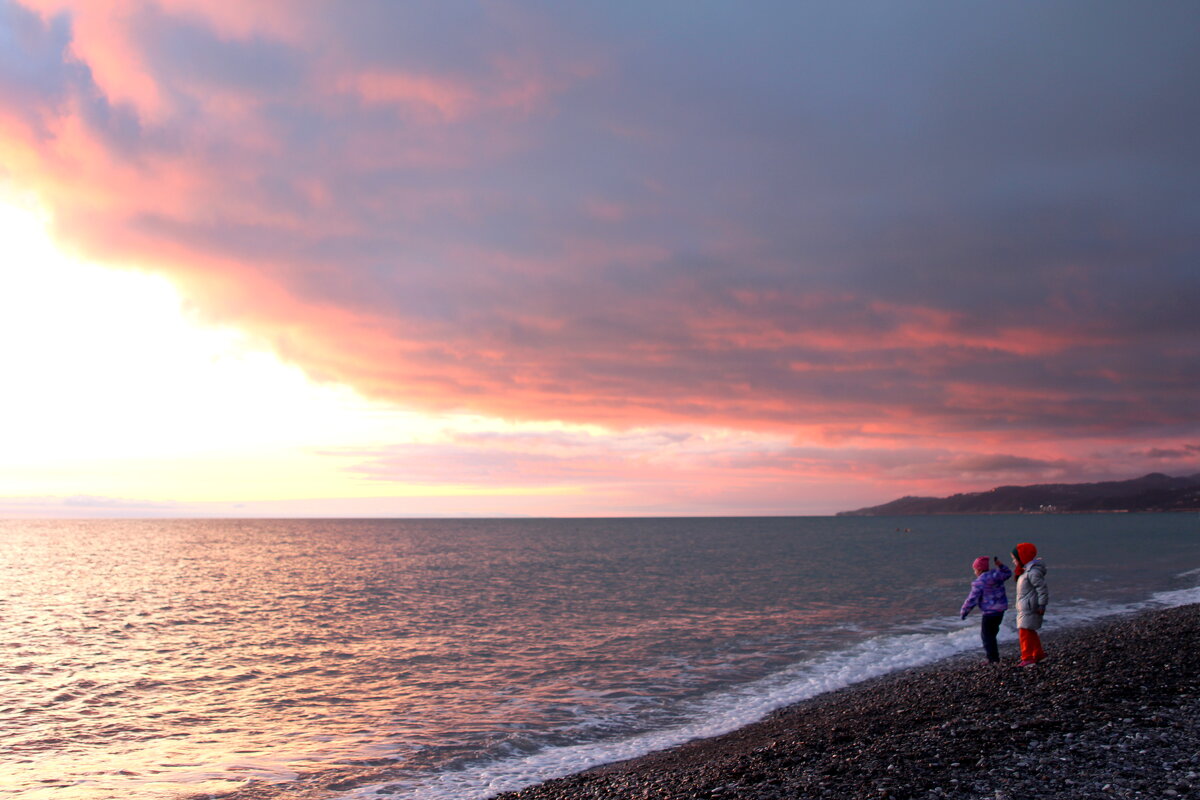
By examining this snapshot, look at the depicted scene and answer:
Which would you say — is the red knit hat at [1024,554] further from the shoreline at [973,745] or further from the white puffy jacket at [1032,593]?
the shoreline at [973,745]

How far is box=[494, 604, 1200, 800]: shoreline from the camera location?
10289mm

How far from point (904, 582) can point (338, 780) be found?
2081 inches

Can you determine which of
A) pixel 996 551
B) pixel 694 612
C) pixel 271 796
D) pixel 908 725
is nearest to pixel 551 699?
pixel 271 796

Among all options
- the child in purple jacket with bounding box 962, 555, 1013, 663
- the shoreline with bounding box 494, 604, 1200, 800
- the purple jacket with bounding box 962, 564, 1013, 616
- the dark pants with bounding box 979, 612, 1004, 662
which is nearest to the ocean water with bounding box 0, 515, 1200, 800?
the shoreline with bounding box 494, 604, 1200, 800

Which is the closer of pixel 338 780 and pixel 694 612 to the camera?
pixel 338 780

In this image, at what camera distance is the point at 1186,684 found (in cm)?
1453

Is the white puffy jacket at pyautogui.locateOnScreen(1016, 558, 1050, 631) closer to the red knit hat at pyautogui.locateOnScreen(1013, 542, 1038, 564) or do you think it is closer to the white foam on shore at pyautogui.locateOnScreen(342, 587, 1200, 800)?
the red knit hat at pyautogui.locateOnScreen(1013, 542, 1038, 564)

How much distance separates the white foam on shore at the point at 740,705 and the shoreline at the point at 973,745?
0.80 meters

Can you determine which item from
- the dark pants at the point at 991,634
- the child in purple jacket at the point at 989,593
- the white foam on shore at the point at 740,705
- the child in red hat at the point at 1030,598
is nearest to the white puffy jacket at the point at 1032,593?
the child in red hat at the point at 1030,598

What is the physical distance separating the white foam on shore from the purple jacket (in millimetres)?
5258

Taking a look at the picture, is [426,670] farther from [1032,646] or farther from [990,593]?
[1032,646]

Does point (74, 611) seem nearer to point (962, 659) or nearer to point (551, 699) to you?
point (551, 699)

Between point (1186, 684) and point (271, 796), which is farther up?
point (1186, 684)

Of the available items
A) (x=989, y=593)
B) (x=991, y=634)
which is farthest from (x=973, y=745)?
(x=991, y=634)
